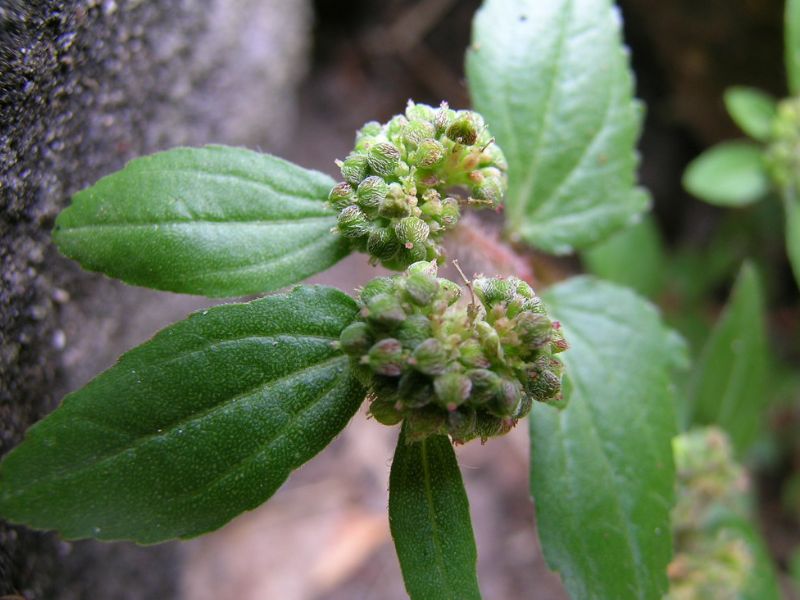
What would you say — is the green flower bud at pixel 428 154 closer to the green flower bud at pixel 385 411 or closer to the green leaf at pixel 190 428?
the green leaf at pixel 190 428

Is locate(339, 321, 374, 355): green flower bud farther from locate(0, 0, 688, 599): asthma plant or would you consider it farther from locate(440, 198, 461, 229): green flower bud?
locate(440, 198, 461, 229): green flower bud

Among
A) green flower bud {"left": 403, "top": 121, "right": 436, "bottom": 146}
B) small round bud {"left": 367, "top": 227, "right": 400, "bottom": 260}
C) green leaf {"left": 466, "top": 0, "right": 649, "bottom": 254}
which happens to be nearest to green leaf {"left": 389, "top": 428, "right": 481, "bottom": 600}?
small round bud {"left": 367, "top": 227, "right": 400, "bottom": 260}

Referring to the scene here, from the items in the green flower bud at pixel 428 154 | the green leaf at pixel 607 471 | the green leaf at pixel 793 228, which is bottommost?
the green leaf at pixel 793 228

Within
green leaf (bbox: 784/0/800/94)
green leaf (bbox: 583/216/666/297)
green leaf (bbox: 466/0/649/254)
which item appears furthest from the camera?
green leaf (bbox: 583/216/666/297)

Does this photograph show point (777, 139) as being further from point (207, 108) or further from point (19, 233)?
point (19, 233)

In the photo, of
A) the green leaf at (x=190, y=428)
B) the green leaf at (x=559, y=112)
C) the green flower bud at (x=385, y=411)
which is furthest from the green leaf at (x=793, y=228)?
the green leaf at (x=190, y=428)
